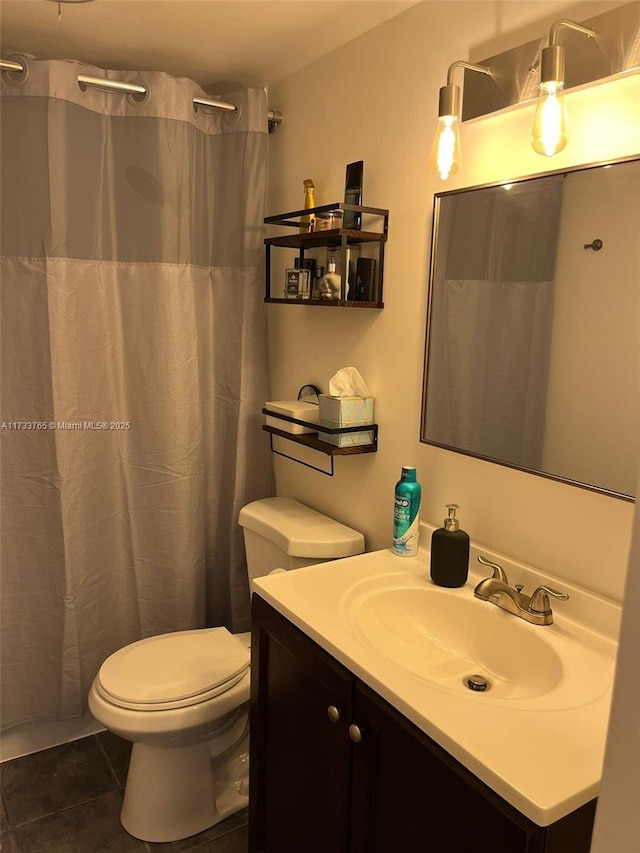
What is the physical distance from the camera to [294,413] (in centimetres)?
203

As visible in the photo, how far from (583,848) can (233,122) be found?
2.12m

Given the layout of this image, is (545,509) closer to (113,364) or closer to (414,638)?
(414,638)

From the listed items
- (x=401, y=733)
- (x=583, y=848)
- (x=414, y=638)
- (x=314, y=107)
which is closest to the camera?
(x=583, y=848)

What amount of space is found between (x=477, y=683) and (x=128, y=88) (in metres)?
1.87

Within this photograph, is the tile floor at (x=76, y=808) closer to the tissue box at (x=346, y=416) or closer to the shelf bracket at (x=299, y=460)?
the shelf bracket at (x=299, y=460)

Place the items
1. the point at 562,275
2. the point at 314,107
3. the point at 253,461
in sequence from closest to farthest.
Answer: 1. the point at 562,275
2. the point at 314,107
3. the point at 253,461

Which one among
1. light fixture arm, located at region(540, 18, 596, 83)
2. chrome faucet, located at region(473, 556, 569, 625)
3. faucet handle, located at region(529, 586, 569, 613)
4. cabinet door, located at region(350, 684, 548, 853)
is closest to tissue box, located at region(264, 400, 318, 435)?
chrome faucet, located at region(473, 556, 569, 625)

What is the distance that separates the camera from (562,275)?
1.36 meters

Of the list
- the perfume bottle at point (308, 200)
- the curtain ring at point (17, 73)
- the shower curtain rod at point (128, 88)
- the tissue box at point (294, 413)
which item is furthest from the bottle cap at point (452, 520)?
the curtain ring at point (17, 73)

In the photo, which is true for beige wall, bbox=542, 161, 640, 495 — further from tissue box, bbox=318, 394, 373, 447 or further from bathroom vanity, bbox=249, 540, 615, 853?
tissue box, bbox=318, 394, 373, 447

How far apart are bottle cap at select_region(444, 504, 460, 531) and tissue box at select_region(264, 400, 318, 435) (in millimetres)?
575

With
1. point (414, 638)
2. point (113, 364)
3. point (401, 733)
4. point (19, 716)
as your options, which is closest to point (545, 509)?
point (414, 638)

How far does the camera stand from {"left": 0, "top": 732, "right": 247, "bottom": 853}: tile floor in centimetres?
186

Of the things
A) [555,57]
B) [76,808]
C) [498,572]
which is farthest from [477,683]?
[76,808]
